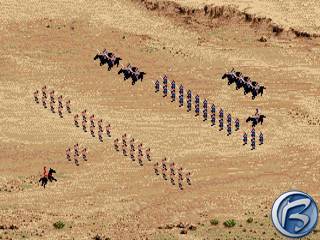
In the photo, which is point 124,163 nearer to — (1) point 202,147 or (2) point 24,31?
(1) point 202,147

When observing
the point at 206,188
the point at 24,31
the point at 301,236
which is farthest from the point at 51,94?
the point at 301,236

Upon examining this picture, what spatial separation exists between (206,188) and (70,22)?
24625mm

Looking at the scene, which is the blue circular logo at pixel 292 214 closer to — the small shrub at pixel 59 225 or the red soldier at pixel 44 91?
the small shrub at pixel 59 225

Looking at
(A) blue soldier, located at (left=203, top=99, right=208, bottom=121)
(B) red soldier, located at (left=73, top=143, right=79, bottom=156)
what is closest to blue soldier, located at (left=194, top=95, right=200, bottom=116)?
(A) blue soldier, located at (left=203, top=99, right=208, bottom=121)

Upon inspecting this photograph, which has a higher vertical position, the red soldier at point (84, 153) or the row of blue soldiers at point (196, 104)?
the row of blue soldiers at point (196, 104)

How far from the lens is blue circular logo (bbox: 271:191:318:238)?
8138cm

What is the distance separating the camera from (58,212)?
297 feet

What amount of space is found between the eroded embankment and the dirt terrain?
0.81ft

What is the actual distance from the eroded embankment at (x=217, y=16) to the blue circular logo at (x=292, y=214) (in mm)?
29327

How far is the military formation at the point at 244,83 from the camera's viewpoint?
103m

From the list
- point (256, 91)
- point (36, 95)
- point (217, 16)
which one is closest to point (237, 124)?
point (256, 91)

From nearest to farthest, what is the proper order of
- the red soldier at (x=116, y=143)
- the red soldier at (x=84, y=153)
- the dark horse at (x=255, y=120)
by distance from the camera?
1. the red soldier at (x=84, y=153)
2. the red soldier at (x=116, y=143)
3. the dark horse at (x=255, y=120)

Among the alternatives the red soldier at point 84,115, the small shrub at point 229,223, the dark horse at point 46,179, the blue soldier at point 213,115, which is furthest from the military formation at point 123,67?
the small shrub at point 229,223

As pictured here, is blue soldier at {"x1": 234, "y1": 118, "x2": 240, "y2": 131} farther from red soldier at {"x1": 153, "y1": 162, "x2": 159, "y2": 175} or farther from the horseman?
red soldier at {"x1": 153, "y1": 162, "x2": 159, "y2": 175}
